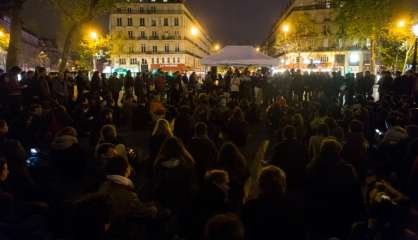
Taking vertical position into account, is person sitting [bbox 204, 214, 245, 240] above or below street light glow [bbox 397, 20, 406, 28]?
below

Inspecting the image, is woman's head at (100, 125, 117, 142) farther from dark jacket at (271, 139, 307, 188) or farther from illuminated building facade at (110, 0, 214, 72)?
illuminated building facade at (110, 0, 214, 72)

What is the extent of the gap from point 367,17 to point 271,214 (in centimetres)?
3855

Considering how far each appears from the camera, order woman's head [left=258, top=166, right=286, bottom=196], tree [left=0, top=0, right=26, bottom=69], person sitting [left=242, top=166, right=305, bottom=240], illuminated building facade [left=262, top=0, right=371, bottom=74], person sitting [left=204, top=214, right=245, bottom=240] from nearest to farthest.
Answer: person sitting [left=204, top=214, right=245, bottom=240] < person sitting [left=242, top=166, right=305, bottom=240] < woman's head [left=258, top=166, right=286, bottom=196] < tree [left=0, top=0, right=26, bottom=69] < illuminated building facade [left=262, top=0, right=371, bottom=74]

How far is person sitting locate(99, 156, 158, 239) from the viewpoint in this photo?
15.8 ft

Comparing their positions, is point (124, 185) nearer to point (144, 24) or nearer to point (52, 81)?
point (52, 81)

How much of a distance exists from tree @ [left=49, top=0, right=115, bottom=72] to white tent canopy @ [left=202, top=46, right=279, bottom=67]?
824 centimetres

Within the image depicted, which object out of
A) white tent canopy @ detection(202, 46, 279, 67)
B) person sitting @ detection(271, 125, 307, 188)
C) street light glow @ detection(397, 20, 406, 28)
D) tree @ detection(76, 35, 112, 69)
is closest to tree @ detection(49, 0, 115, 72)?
white tent canopy @ detection(202, 46, 279, 67)

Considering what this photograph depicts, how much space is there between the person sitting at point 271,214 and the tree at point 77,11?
22274 mm

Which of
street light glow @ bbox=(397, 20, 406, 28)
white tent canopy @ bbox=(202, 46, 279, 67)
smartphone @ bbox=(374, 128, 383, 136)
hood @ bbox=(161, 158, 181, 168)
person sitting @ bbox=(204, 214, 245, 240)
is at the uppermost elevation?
street light glow @ bbox=(397, 20, 406, 28)

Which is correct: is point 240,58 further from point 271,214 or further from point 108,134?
point 271,214

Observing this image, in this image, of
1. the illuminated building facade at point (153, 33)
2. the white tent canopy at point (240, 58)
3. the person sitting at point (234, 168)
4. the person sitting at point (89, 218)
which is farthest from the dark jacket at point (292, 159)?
the illuminated building facade at point (153, 33)

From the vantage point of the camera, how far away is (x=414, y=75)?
55.7 ft

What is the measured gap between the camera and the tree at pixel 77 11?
82.1 feet

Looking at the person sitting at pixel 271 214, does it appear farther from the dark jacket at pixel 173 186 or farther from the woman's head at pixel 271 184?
the dark jacket at pixel 173 186
